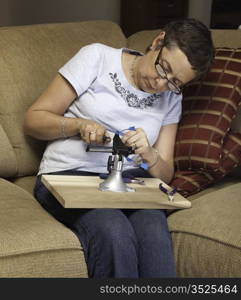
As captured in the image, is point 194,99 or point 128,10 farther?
point 128,10

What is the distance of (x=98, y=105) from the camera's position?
1771 millimetres

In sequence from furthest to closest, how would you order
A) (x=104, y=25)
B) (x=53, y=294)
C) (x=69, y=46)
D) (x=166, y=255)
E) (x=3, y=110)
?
(x=104, y=25), (x=69, y=46), (x=3, y=110), (x=166, y=255), (x=53, y=294)

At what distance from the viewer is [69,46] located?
2102 millimetres

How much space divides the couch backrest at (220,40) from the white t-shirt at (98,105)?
0.36 m

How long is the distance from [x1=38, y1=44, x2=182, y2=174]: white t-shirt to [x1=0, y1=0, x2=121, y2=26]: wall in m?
2.91

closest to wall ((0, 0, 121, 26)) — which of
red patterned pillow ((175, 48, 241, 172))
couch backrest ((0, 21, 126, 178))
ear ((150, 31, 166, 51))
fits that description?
couch backrest ((0, 21, 126, 178))

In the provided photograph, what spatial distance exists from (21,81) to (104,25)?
17.5 inches

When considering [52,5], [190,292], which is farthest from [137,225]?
[52,5]

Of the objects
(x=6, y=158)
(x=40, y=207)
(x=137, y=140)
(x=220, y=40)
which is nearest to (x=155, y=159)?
→ (x=137, y=140)

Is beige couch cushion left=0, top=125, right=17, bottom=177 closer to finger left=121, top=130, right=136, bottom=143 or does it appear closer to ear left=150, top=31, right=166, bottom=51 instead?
finger left=121, top=130, right=136, bottom=143

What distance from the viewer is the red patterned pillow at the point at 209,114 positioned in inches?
75.9

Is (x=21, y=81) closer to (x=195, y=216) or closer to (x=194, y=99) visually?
(x=194, y=99)

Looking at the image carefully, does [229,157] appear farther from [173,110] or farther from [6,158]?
[6,158]

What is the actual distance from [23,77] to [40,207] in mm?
492
